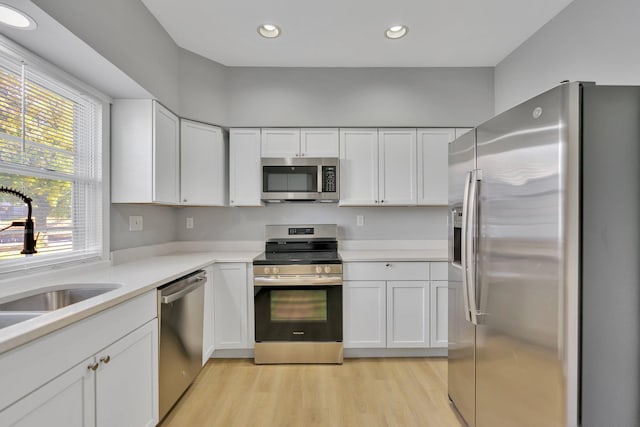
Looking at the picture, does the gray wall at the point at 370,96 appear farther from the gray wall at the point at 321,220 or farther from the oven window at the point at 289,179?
the gray wall at the point at 321,220

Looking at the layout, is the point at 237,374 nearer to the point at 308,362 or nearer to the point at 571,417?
the point at 308,362

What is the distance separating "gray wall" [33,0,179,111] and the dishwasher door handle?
1385 millimetres

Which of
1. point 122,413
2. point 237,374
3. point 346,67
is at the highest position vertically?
point 346,67

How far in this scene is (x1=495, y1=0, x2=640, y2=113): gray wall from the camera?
1.68 meters

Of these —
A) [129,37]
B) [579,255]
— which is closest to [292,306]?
[579,255]

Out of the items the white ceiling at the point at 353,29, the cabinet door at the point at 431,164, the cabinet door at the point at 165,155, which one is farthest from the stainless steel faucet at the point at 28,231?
the cabinet door at the point at 431,164

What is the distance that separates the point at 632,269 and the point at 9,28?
2.76 m

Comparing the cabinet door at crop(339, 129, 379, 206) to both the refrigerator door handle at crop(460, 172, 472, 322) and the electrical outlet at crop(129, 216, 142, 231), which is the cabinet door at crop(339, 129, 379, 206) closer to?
the refrigerator door handle at crop(460, 172, 472, 322)

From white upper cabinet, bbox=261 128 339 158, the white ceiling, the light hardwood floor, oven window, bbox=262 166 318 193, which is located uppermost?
the white ceiling

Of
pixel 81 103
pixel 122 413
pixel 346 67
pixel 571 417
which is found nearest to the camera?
pixel 571 417

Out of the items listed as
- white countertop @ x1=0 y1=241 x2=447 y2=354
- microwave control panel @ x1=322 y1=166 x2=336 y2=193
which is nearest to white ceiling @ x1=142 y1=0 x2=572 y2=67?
microwave control panel @ x1=322 y1=166 x2=336 y2=193

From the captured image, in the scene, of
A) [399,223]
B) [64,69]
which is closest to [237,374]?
[399,223]

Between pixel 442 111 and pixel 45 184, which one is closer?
pixel 45 184

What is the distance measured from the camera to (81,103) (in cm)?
198
